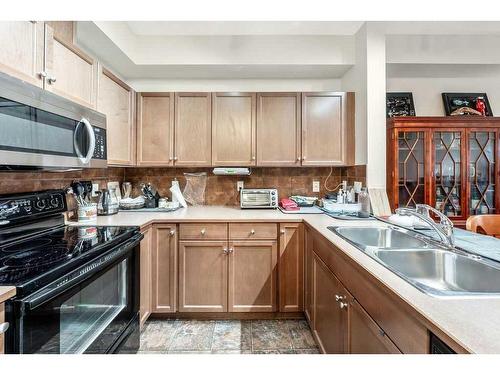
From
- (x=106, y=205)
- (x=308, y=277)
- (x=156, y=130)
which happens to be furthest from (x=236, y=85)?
(x=308, y=277)

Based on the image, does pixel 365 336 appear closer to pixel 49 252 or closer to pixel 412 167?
pixel 49 252

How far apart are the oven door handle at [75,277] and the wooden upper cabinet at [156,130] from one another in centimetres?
120

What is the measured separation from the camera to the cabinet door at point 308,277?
199 cm

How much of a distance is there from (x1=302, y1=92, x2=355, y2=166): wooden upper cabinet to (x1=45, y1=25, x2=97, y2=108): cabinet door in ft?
5.62

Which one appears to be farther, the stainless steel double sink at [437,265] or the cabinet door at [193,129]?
the cabinet door at [193,129]

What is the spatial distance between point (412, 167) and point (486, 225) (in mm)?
720

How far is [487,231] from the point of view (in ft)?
6.48

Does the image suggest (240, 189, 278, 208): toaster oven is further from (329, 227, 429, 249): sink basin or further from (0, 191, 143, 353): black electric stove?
(0, 191, 143, 353): black electric stove

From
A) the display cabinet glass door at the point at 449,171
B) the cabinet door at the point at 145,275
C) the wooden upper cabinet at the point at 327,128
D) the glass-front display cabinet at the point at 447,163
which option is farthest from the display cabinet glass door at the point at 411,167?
the cabinet door at the point at 145,275

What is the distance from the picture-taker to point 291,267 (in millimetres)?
2229

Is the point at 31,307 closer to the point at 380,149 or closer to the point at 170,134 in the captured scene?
the point at 170,134

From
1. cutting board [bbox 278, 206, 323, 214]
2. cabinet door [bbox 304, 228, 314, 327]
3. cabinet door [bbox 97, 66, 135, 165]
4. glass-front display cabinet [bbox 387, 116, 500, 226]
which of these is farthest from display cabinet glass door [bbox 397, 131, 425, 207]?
cabinet door [bbox 97, 66, 135, 165]

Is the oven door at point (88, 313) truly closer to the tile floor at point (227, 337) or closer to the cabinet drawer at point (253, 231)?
the tile floor at point (227, 337)

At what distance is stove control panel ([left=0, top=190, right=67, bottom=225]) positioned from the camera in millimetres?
1360
